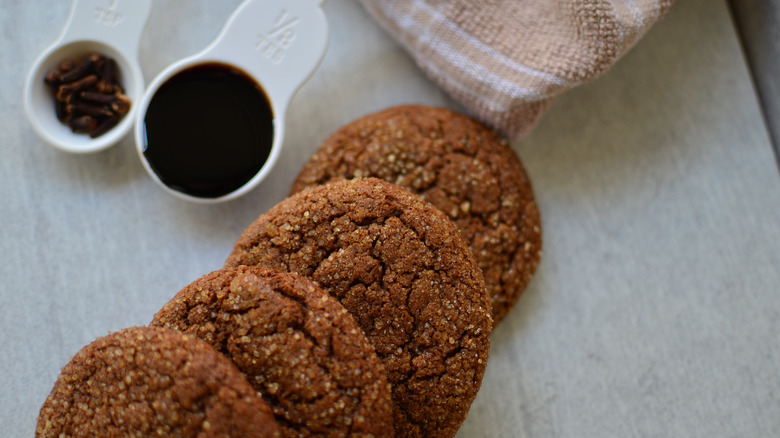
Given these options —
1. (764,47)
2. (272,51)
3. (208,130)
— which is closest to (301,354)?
(208,130)

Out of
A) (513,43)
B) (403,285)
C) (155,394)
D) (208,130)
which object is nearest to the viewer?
(155,394)

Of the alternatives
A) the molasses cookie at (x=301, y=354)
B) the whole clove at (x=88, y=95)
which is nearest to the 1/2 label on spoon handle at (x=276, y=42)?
the whole clove at (x=88, y=95)

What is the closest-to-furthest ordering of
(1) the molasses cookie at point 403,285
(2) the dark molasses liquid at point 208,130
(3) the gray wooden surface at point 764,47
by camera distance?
1. (1) the molasses cookie at point 403,285
2. (2) the dark molasses liquid at point 208,130
3. (3) the gray wooden surface at point 764,47

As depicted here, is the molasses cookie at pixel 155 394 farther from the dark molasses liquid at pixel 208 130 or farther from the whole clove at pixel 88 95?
the whole clove at pixel 88 95

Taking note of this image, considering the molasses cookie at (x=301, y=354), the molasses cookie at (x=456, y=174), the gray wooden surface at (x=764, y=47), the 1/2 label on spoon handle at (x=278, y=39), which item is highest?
the gray wooden surface at (x=764, y=47)

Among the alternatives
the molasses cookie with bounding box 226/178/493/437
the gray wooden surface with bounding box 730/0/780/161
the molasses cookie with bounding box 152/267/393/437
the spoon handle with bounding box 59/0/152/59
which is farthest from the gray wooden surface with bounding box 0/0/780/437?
the molasses cookie with bounding box 152/267/393/437

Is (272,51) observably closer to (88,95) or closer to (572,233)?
(88,95)

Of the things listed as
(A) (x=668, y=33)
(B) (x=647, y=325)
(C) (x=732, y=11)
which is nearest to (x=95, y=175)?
(B) (x=647, y=325)
